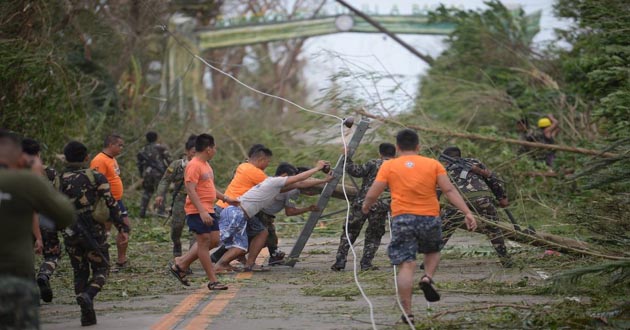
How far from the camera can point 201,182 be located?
499 inches

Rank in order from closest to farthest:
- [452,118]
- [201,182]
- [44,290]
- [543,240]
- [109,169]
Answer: [44,290]
[543,240]
[201,182]
[109,169]
[452,118]

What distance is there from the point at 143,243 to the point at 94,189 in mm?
8034

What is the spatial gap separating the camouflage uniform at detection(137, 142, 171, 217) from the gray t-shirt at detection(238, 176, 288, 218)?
9.02m

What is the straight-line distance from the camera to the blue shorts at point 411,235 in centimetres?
970

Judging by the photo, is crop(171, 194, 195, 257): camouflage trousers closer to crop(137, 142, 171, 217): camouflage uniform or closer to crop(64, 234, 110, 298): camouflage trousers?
crop(64, 234, 110, 298): camouflage trousers

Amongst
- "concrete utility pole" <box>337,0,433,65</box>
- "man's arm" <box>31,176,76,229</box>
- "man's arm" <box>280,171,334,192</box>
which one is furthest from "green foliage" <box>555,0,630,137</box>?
"concrete utility pole" <box>337,0,433,65</box>

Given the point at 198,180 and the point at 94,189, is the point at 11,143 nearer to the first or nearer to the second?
the point at 94,189

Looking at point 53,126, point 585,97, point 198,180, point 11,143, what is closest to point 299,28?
point 585,97

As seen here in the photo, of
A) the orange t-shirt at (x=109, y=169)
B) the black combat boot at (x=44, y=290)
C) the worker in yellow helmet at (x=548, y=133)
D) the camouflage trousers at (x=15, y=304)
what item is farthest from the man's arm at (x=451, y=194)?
the worker in yellow helmet at (x=548, y=133)

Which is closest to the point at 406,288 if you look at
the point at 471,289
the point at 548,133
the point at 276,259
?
the point at 471,289

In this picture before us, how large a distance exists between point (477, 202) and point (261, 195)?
2.70 meters

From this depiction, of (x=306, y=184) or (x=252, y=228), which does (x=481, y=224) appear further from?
(x=252, y=228)

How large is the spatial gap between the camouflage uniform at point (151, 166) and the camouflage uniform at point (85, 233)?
461 inches

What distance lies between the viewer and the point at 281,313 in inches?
408
